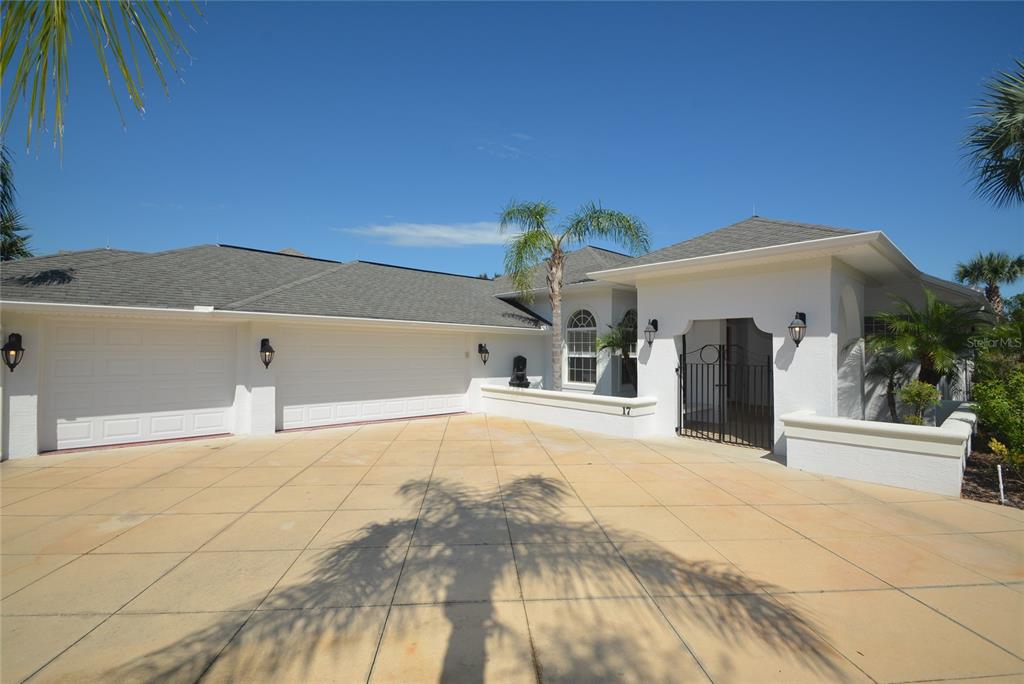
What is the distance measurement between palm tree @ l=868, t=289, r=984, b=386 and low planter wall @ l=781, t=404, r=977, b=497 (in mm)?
1385

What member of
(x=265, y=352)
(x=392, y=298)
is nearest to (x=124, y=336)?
(x=265, y=352)

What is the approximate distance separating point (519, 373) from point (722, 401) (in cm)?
674

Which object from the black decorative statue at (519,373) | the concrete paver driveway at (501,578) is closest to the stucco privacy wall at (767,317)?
the concrete paver driveway at (501,578)

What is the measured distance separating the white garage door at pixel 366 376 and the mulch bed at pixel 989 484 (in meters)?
11.5

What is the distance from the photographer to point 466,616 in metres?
3.23

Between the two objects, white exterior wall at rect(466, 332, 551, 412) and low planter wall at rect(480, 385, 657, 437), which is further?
white exterior wall at rect(466, 332, 551, 412)

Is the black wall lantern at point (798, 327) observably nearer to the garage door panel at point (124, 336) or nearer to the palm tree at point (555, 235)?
the palm tree at point (555, 235)

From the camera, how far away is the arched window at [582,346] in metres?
14.7

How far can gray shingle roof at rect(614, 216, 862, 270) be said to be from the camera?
8.42 metres

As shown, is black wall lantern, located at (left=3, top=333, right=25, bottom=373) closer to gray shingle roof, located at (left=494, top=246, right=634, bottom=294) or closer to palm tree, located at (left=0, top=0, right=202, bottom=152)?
palm tree, located at (left=0, top=0, right=202, bottom=152)

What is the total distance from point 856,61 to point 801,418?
7585 millimetres

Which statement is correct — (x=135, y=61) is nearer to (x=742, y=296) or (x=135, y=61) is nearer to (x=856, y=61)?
(x=742, y=296)

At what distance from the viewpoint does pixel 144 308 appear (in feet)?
28.1

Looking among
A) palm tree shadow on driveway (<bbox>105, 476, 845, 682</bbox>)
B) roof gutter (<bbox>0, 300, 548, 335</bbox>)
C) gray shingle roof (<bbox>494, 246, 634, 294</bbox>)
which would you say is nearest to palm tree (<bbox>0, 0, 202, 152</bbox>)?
palm tree shadow on driveway (<bbox>105, 476, 845, 682</bbox>)
